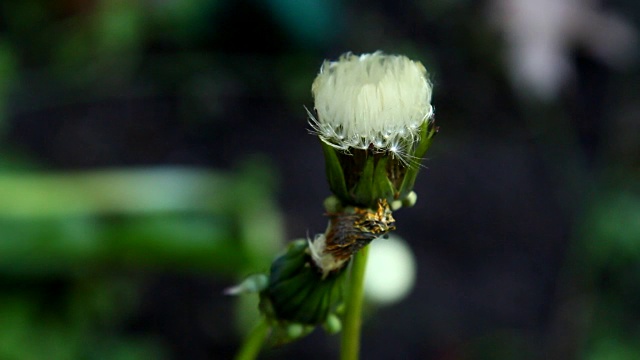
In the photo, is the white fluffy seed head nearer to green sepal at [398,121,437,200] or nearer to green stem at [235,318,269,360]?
green sepal at [398,121,437,200]

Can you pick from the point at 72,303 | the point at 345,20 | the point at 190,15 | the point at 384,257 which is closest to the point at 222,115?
the point at 190,15

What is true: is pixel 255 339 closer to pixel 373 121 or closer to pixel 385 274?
pixel 373 121

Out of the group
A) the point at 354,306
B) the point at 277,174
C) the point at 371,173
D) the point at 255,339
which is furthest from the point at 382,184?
the point at 277,174

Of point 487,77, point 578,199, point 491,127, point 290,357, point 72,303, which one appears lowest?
Result: point 290,357

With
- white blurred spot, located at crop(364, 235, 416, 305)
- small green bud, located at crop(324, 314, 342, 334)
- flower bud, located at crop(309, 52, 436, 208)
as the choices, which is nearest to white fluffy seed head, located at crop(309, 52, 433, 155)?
flower bud, located at crop(309, 52, 436, 208)

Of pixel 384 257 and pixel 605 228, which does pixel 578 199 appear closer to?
pixel 605 228
